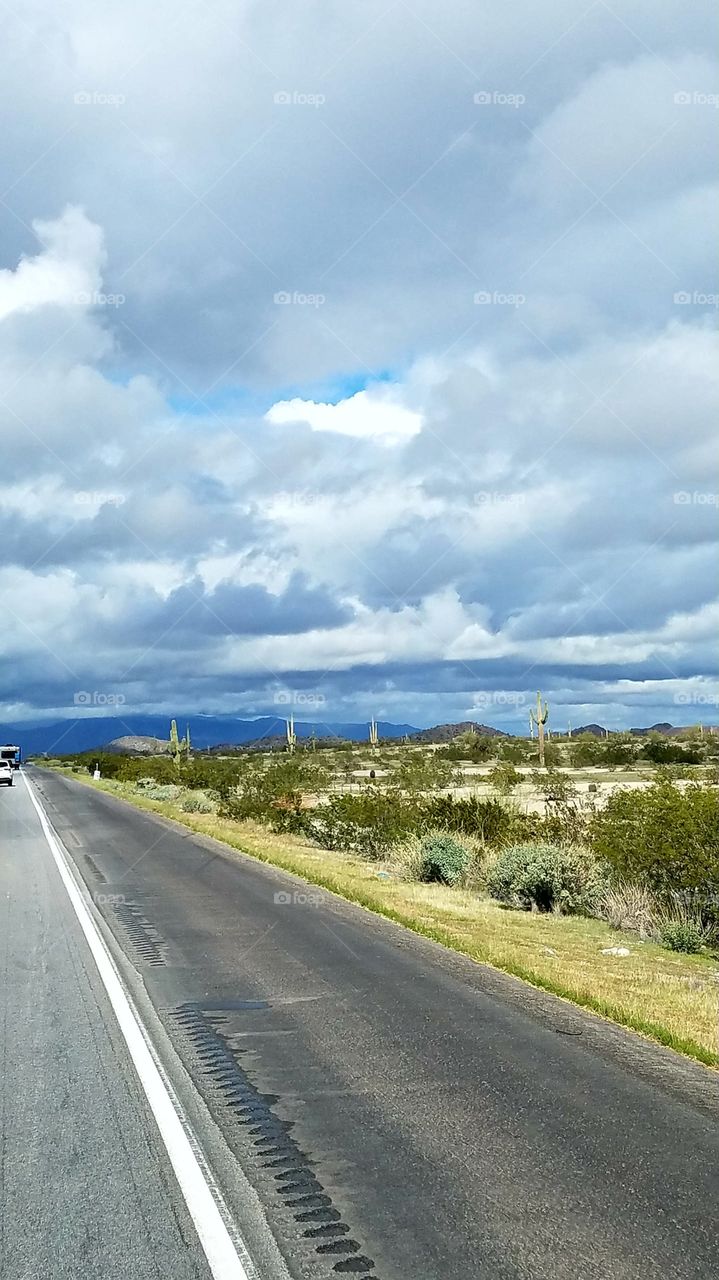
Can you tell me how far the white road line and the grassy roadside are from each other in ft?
13.5

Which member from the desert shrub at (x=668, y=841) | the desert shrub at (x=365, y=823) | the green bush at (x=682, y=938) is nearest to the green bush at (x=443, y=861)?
the desert shrub at (x=668, y=841)

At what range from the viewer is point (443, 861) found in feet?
69.4

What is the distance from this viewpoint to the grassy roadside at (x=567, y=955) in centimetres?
873

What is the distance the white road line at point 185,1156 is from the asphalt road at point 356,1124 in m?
0.08

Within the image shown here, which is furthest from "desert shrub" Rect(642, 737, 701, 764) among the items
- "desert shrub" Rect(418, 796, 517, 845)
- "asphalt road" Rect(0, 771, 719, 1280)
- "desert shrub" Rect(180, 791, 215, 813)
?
"asphalt road" Rect(0, 771, 719, 1280)

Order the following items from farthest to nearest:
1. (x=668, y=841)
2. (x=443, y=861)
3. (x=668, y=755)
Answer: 1. (x=668, y=755)
2. (x=443, y=861)
3. (x=668, y=841)

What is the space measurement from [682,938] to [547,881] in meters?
3.83

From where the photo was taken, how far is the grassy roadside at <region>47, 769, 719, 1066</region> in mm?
8727

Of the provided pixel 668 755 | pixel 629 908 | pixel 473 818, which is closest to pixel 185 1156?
pixel 629 908

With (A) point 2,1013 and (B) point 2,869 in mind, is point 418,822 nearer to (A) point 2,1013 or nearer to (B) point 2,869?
(B) point 2,869

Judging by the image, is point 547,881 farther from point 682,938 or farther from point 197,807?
point 197,807

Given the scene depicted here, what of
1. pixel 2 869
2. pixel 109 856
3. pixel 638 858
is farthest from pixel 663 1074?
pixel 109 856

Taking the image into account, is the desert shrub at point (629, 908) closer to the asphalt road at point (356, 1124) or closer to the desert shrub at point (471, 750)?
the asphalt road at point (356, 1124)

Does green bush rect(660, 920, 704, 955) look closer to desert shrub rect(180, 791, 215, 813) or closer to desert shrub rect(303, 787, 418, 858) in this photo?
desert shrub rect(303, 787, 418, 858)
